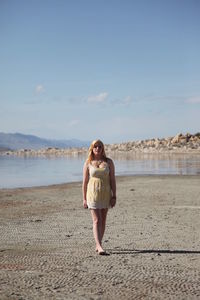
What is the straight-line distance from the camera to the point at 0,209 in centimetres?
1389

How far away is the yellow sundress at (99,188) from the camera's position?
24.6ft

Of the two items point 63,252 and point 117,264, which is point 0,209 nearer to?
point 63,252

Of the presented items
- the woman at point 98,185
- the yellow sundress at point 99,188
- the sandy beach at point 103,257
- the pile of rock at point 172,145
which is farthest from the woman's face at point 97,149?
the pile of rock at point 172,145

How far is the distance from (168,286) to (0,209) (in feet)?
30.1

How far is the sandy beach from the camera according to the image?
552cm

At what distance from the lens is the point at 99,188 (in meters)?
7.50

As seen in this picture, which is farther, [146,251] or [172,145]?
[172,145]

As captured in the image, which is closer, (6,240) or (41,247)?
(41,247)

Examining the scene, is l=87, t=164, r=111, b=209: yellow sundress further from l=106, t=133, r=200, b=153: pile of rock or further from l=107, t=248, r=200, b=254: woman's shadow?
l=106, t=133, r=200, b=153: pile of rock

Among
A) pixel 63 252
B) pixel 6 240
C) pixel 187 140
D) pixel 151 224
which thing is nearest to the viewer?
pixel 63 252

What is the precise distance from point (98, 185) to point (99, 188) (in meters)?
0.05

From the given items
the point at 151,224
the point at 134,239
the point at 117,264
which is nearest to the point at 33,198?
the point at 151,224

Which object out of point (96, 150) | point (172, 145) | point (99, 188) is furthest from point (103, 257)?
point (172, 145)

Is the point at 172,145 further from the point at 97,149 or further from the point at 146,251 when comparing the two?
the point at 97,149
